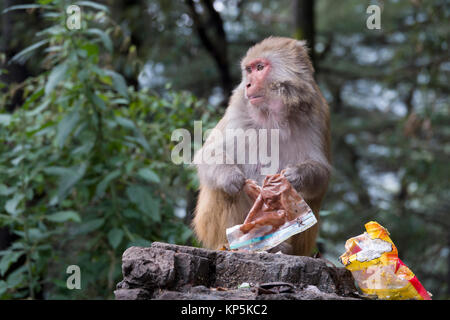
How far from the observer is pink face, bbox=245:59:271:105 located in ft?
13.9

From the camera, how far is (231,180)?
4.13 metres

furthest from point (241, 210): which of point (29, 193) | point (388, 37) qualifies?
point (388, 37)

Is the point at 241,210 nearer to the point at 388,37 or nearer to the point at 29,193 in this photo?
the point at 29,193

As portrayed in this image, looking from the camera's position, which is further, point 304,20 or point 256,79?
point 304,20

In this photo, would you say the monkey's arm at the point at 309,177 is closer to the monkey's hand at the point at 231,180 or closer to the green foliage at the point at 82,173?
the monkey's hand at the point at 231,180

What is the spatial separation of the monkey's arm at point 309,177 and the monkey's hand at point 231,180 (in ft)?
1.08

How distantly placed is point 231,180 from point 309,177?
0.57 meters

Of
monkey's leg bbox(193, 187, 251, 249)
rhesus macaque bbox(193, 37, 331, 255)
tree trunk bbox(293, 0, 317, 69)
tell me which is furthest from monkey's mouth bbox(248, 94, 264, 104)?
tree trunk bbox(293, 0, 317, 69)

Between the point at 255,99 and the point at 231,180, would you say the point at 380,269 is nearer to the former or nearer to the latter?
the point at 231,180

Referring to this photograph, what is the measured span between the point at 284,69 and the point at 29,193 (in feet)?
8.15

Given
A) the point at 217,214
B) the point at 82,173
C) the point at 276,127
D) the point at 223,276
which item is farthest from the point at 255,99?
the point at 82,173

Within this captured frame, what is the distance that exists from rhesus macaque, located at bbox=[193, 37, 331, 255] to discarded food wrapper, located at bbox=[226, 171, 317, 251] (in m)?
0.37

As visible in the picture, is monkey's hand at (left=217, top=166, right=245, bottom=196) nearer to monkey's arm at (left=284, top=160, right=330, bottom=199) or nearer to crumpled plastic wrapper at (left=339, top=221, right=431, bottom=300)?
monkey's arm at (left=284, top=160, right=330, bottom=199)

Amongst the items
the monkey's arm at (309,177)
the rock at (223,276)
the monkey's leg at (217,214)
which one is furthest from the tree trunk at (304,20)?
the rock at (223,276)
